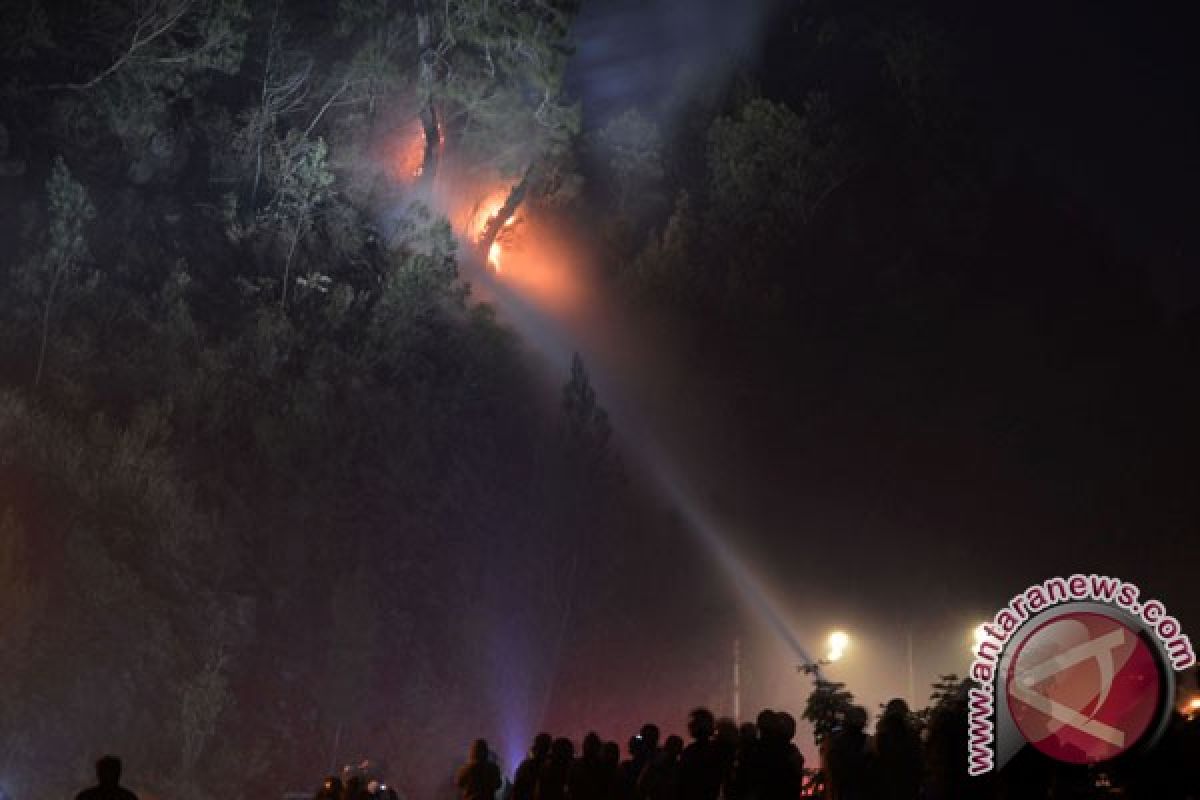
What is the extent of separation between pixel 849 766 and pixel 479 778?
3352 millimetres

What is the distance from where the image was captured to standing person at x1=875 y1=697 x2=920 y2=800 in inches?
306

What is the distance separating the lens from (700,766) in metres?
8.28

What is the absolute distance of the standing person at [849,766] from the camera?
7781mm

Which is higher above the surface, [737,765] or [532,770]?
[532,770]

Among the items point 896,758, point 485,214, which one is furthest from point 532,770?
point 485,214

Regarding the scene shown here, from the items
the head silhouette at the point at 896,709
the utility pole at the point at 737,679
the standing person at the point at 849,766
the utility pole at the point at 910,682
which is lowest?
the standing person at the point at 849,766

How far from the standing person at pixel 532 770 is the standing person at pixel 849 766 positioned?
261cm

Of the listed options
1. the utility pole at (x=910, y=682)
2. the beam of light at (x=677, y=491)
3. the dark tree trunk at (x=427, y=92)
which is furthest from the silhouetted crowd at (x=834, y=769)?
the dark tree trunk at (x=427, y=92)

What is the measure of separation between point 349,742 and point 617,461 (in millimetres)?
8857

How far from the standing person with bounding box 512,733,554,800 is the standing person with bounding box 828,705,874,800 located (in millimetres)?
2610

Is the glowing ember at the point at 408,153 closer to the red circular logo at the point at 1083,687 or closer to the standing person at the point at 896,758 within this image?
the standing person at the point at 896,758

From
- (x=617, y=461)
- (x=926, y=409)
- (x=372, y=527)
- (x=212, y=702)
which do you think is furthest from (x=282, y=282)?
(x=926, y=409)

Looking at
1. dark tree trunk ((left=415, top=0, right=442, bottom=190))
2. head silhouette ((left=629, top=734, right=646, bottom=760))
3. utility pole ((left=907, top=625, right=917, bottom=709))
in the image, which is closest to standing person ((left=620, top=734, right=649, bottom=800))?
head silhouette ((left=629, top=734, right=646, bottom=760))

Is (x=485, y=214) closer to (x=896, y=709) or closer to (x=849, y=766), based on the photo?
(x=896, y=709)
